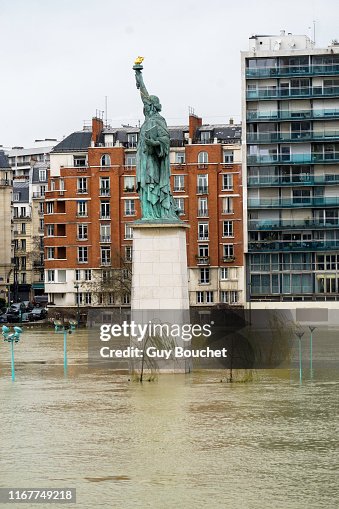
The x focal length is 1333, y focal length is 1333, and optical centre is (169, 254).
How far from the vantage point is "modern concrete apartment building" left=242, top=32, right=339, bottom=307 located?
12350cm

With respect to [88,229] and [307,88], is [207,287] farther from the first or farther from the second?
[307,88]

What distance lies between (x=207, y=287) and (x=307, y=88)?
857 inches

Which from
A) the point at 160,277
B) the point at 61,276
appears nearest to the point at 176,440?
the point at 160,277

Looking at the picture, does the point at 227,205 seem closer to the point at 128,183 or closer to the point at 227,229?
the point at 227,229

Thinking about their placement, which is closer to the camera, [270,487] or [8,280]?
[270,487]

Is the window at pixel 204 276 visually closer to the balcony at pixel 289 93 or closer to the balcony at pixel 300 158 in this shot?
the balcony at pixel 300 158

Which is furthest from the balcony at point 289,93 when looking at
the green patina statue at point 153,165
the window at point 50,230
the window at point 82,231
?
the green patina statue at point 153,165

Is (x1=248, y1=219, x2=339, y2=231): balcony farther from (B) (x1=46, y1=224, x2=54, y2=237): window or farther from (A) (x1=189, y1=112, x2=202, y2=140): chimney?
(B) (x1=46, y1=224, x2=54, y2=237): window

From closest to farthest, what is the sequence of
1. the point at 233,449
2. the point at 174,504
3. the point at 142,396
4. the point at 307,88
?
the point at 174,504
the point at 233,449
the point at 142,396
the point at 307,88

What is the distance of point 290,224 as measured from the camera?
414 ft

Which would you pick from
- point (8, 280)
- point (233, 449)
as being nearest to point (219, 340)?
point (233, 449)

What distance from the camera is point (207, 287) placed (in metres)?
130

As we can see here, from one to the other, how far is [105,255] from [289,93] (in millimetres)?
24443

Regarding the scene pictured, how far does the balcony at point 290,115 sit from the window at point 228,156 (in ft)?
15.4
